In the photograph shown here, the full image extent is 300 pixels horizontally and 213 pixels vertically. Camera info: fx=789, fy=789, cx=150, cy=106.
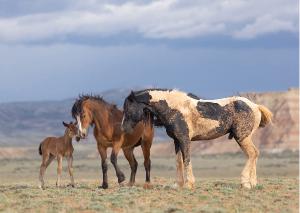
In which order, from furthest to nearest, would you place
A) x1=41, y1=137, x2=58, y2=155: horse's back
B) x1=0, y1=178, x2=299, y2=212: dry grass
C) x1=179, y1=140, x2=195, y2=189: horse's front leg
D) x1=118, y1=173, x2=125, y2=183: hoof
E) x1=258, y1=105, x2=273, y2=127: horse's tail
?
x1=41, y1=137, x2=58, y2=155: horse's back → x1=118, y1=173, x2=125, y2=183: hoof → x1=258, y1=105, x2=273, y2=127: horse's tail → x1=179, y1=140, x2=195, y2=189: horse's front leg → x1=0, y1=178, x2=299, y2=212: dry grass

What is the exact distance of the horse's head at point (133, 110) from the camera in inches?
749

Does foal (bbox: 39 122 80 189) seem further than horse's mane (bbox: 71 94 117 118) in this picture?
Yes

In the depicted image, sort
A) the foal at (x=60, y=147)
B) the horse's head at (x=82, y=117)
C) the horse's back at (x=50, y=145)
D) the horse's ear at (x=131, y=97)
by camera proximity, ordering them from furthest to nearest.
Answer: the horse's back at (x=50, y=145), the foal at (x=60, y=147), the horse's head at (x=82, y=117), the horse's ear at (x=131, y=97)

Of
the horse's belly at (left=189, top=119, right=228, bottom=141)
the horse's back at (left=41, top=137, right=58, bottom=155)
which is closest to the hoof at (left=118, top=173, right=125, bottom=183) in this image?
the horse's belly at (left=189, top=119, right=228, bottom=141)

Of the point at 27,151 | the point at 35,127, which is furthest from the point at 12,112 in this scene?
the point at 27,151

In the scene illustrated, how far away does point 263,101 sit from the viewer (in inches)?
3935

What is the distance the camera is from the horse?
18.9 m

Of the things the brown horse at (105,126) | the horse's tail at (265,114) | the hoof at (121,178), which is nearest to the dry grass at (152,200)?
the hoof at (121,178)

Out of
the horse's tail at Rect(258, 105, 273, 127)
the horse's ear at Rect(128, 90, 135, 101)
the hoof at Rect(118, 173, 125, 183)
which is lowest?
the hoof at Rect(118, 173, 125, 183)

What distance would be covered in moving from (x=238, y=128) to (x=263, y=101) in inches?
3214

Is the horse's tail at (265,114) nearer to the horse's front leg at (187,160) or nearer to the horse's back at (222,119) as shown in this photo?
the horse's back at (222,119)

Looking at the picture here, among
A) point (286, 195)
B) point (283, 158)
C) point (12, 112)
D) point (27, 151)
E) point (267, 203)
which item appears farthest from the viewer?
point (12, 112)

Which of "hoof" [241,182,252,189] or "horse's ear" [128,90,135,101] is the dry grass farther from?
"horse's ear" [128,90,135,101]

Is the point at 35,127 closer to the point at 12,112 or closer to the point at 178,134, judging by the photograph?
the point at 12,112
